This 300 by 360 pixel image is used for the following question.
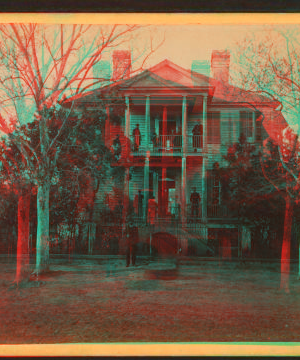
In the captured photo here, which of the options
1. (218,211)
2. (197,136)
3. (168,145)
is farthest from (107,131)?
(218,211)

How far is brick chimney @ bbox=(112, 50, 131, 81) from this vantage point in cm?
520

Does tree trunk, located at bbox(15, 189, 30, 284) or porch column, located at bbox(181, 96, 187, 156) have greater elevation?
porch column, located at bbox(181, 96, 187, 156)

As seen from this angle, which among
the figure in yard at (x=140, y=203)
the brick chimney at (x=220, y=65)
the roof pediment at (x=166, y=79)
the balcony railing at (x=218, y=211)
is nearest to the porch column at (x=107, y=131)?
the roof pediment at (x=166, y=79)

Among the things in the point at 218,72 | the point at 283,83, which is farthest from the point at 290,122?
the point at 218,72

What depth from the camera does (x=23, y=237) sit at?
17.1ft

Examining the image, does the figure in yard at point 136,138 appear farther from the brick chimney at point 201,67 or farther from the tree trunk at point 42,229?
the tree trunk at point 42,229

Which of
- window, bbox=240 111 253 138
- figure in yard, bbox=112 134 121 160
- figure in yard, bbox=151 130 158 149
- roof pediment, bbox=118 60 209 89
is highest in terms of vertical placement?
roof pediment, bbox=118 60 209 89

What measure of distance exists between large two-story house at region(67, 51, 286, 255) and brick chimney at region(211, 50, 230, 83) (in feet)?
0.07

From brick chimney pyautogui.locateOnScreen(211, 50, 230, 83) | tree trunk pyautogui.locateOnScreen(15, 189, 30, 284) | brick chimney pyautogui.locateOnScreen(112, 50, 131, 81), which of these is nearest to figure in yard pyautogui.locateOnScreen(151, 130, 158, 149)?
brick chimney pyautogui.locateOnScreen(112, 50, 131, 81)

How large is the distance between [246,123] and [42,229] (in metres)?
3.65

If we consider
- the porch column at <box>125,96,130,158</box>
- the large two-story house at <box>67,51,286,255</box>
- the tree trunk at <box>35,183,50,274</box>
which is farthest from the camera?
the porch column at <box>125,96,130,158</box>

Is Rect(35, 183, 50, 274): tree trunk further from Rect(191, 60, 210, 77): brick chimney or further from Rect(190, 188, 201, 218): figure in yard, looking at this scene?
Rect(191, 60, 210, 77): brick chimney

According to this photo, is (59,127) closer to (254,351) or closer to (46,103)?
(46,103)

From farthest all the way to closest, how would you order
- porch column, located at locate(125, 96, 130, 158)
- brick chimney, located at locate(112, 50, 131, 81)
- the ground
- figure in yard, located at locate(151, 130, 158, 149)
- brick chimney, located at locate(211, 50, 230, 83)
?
figure in yard, located at locate(151, 130, 158, 149) < porch column, located at locate(125, 96, 130, 158) < brick chimney, located at locate(112, 50, 131, 81) < brick chimney, located at locate(211, 50, 230, 83) < the ground
